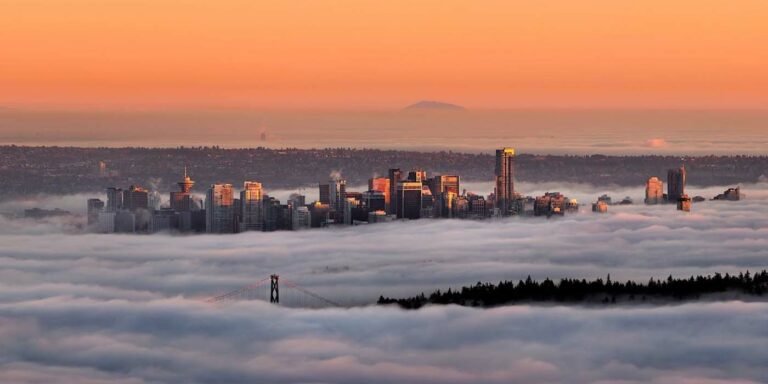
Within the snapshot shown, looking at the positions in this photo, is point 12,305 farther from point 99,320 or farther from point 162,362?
point 162,362

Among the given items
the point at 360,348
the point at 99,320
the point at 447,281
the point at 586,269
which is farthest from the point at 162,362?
the point at 586,269

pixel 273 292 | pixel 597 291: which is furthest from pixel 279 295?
pixel 597 291

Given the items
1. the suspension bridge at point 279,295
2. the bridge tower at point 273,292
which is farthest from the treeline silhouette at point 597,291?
the suspension bridge at point 279,295

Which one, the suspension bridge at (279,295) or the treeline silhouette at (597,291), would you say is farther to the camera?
the suspension bridge at (279,295)

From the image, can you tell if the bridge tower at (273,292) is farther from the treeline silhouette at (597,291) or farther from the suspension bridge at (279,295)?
the treeline silhouette at (597,291)

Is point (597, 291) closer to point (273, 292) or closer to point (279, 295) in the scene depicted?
point (273, 292)

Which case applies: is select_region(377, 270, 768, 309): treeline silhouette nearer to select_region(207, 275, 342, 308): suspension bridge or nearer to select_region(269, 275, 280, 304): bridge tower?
select_region(269, 275, 280, 304): bridge tower
